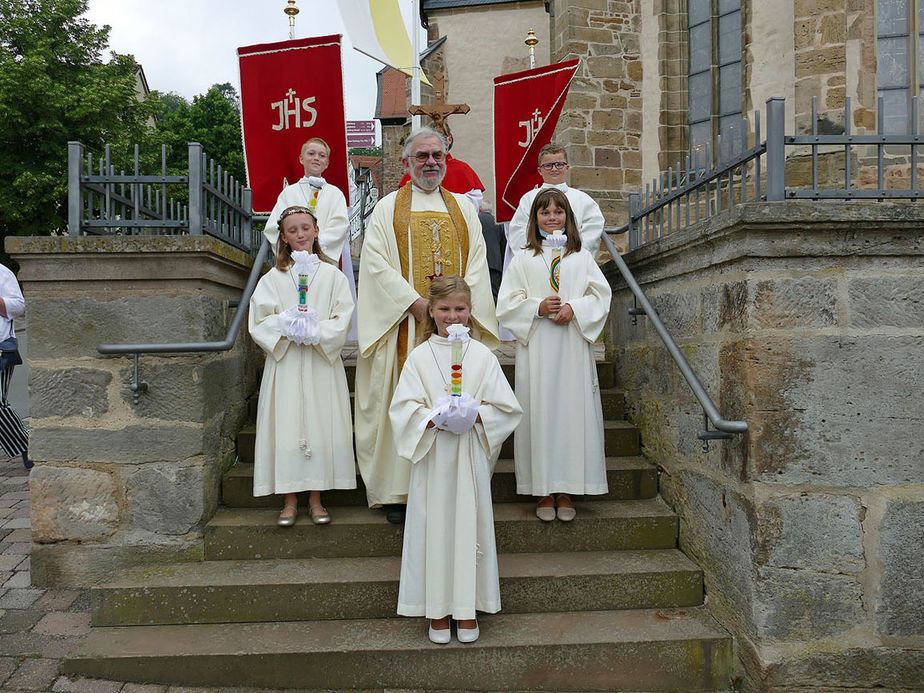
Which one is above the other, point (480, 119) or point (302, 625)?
point (480, 119)

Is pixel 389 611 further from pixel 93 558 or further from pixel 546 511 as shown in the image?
pixel 93 558

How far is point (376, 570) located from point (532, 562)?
80cm

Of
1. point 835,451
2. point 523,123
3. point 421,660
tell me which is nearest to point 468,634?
point 421,660

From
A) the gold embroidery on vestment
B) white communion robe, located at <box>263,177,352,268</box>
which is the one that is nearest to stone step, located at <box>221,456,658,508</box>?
the gold embroidery on vestment

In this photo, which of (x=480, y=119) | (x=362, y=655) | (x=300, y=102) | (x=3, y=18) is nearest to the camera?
(x=362, y=655)

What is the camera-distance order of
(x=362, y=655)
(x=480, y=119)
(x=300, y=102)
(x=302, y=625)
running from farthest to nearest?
1. (x=480, y=119)
2. (x=300, y=102)
3. (x=302, y=625)
4. (x=362, y=655)

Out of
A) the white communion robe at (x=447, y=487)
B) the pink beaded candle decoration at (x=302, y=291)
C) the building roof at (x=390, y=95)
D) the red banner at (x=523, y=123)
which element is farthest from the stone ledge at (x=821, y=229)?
the building roof at (x=390, y=95)

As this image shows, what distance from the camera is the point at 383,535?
3.84 m

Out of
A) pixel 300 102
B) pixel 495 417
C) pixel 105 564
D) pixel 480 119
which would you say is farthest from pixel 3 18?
pixel 495 417

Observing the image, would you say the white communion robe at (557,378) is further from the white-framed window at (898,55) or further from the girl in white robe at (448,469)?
the white-framed window at (898,55)

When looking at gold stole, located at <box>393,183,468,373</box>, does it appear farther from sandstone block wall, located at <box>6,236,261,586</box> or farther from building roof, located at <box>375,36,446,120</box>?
building roof, located at <box>375,36,446,120</box>

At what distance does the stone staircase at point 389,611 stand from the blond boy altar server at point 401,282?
332 millimetres

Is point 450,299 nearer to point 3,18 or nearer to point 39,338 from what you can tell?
point 39,338

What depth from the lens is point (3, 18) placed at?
55.3ft
